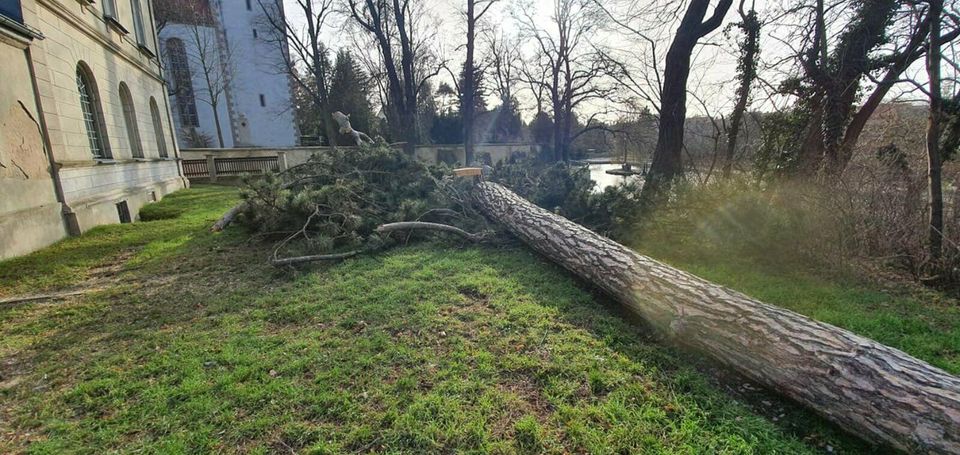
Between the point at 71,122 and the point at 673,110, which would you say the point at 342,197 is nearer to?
the point at 71,122

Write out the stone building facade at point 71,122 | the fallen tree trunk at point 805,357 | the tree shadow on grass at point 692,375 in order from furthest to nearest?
the stone building facade at point 71,122, the tree shadow on grass at point 692,375, the fallen tree trunk at point 805,357

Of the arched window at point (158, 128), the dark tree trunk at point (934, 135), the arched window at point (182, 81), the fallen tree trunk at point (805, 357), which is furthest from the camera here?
the arched window at point (182, 81)

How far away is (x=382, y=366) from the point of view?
9.14 ft

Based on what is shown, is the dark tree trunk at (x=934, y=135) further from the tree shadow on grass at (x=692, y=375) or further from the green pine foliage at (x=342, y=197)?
the green pine foliage at (x=342, y=197)

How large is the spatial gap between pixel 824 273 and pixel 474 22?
1679cm

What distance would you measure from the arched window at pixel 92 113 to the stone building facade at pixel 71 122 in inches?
0.7

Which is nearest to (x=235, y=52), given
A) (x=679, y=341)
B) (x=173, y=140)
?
(x=173, y=140)

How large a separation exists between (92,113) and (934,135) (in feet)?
47.7

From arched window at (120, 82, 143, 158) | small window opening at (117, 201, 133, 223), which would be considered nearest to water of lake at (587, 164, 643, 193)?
small window opening at (117, 201, 133, 223)

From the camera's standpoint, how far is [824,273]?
464 cm

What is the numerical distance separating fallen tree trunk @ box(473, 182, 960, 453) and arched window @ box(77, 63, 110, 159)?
36.1ft

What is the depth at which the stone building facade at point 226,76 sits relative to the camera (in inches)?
988

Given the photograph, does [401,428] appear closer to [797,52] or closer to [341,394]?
[341,394]

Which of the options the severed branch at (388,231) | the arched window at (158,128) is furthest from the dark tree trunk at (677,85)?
the arched window at (158,128)
